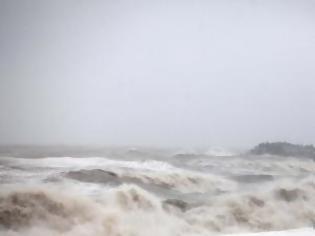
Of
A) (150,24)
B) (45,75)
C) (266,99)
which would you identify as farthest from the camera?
(266,99)

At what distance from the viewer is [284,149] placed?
257 cm

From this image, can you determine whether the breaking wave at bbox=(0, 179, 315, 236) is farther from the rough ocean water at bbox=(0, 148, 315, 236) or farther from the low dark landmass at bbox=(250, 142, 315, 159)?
the low dark landmass at bbox=(250, 142, 315, 159)

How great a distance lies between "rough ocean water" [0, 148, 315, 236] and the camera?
200cm

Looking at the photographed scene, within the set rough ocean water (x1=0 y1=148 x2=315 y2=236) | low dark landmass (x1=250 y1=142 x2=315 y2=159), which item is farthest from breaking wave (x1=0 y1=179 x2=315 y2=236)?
low dark landmass (x1=250 y1=142 x2=315 y2=159)

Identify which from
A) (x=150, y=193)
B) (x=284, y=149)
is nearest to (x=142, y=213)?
(x=150, y=193)

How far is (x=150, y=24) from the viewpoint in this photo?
2.37 meters

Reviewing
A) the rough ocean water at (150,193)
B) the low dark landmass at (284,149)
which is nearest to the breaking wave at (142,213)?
the rough ocean water at (150,193)

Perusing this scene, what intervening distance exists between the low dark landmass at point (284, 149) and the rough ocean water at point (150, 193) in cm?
4

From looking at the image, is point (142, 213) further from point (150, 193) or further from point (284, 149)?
point (284, 149)

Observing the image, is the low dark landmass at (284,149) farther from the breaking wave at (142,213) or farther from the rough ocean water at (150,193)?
the breaking wave at (142,213)

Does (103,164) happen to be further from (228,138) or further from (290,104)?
(290,104)

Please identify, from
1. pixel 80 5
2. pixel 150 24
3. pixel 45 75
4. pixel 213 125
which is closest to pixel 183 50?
pixel 150 24

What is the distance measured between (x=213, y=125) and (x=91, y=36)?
32.6 inches

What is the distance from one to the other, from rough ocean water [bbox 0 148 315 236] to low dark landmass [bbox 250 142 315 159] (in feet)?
0.12
